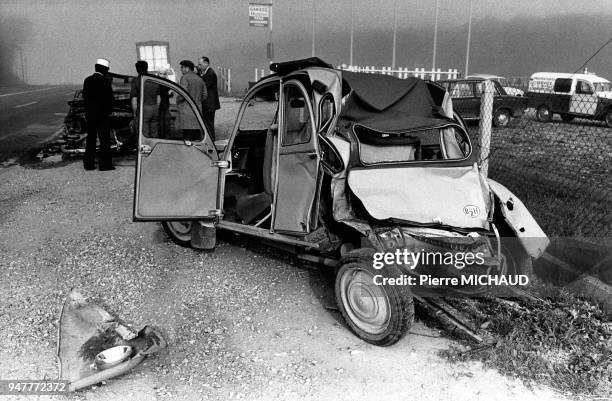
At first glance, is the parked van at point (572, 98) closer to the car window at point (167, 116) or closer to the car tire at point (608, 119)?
the car tire at point (608, 119)

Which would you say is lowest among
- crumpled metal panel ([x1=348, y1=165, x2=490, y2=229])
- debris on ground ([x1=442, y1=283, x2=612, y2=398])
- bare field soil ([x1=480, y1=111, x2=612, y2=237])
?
debris on ground ([x1=442, y1=283, x2=612, y2=398])

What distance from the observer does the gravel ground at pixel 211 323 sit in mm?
3318

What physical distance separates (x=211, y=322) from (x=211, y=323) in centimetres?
2

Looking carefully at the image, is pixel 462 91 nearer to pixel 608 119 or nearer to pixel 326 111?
pixel 608 119

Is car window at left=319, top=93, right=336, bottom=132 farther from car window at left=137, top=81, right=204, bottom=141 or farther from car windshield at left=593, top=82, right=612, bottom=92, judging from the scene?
car windshield at left=593, top=82, right=612, bottom=92

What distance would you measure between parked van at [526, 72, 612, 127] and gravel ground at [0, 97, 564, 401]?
13.4m

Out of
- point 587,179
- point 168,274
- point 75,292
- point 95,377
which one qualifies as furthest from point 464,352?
point 587,179

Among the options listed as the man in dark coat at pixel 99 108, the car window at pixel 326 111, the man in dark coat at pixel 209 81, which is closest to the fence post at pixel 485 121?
the car window at pixel 326 111

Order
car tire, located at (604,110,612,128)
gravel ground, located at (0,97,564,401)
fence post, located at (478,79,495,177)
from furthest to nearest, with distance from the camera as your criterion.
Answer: car tire, located at (604,110,612,128), fence post, located at (478,79,495,177), gravel ground, located at (0,97,564,401)

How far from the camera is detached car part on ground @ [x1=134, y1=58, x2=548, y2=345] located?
3.84 meters

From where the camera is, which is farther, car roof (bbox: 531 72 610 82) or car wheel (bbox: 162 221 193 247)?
car roof (bbox: 531 72 610 82)

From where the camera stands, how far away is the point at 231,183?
5.73 meters

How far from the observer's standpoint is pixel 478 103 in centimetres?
1598

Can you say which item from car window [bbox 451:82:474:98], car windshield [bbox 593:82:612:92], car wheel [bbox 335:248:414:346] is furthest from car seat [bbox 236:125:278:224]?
car windshield [bbox 593:82:612:92]
